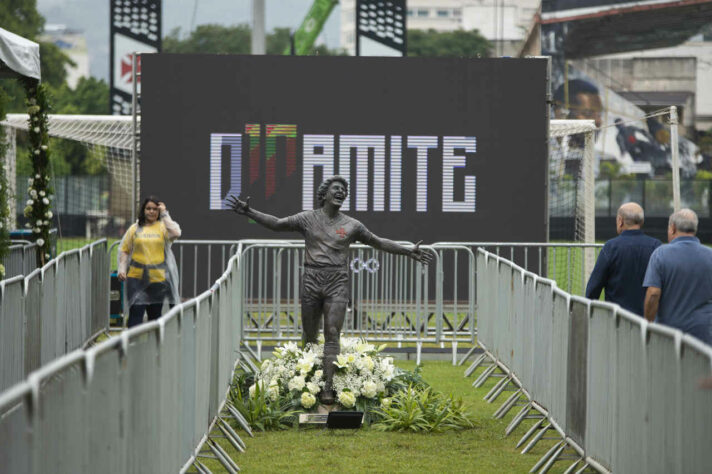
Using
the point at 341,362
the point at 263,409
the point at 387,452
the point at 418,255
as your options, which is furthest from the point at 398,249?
the point at 387,452

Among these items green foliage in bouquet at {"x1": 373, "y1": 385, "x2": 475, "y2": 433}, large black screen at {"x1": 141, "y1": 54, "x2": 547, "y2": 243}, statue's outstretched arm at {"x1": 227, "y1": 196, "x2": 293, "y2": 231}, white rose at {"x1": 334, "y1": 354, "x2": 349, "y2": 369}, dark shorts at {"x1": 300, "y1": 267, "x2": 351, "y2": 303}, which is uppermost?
large black screen at {"x1": 141, "y1": 54, "x2": 547, "y2": 243}

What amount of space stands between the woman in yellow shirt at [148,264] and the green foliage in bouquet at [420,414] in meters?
3.64

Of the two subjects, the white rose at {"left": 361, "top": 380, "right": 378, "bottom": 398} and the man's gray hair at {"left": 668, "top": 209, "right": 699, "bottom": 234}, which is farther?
the white rose at {"left": 361, "top": 380, "right": 378, "bottom": 398}

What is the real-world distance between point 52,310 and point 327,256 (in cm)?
303

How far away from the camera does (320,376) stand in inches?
481

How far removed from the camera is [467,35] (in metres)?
97.0

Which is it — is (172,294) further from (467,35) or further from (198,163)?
(467,35)

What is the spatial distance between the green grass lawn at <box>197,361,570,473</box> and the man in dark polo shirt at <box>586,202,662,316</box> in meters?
1.40

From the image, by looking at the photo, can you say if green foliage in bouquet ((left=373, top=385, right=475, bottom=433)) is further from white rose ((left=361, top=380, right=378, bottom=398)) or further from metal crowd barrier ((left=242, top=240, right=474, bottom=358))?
metal crowd barrier ((left=242, top=240, right=474, bottom=358))

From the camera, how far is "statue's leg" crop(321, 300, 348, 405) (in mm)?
12078

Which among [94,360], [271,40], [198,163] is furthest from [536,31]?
[94,360]

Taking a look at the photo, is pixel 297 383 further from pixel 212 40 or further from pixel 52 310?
pixel 212 40

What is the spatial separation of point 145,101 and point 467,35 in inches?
3124

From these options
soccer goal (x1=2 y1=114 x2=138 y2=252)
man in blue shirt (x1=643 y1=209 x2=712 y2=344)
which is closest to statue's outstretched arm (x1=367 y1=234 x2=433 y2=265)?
man in blue shirt (x1=643 y1=209 x2=712 y2=344)
